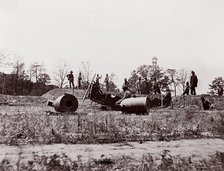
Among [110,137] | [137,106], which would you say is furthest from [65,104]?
[110,137]

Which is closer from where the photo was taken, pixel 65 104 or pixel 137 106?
pixel 137 106

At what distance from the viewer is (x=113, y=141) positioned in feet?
32.3

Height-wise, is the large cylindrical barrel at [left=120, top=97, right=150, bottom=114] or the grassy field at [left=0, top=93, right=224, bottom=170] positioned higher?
the large cylindrical barrel at [left=120, top=97, right=150, bottom=114]

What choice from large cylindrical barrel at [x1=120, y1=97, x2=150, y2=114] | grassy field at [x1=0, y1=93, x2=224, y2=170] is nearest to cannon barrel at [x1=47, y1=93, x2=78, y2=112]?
large cylindrical barrel at [x1=120, y1=97, x2=150, y2=114]

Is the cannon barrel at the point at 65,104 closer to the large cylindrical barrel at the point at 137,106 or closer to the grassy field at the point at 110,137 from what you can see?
the large cylindrical barrel at the point at 137,106

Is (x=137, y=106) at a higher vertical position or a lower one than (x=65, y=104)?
lower

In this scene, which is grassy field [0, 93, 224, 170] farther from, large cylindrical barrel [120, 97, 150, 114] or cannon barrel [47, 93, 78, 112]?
cannon barrel [47, 93, 78, 112]

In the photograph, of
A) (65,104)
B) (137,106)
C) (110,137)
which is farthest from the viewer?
(65,104)

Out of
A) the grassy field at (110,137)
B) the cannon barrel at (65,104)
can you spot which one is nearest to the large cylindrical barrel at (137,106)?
the grassy field at (110,137)

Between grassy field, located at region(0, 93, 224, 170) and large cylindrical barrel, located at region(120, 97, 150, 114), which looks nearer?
grassy field, located at region(0, 93, 224, 170)

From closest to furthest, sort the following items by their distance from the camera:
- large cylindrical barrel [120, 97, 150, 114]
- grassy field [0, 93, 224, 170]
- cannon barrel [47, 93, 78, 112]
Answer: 1. grassy field [0, 93, 224, 170]
2. large cylindrical barrel [120, 97, 150, 114]
3. cannon barrel [47, 93, 78, 112]

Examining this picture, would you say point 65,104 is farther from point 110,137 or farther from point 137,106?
point 110,137

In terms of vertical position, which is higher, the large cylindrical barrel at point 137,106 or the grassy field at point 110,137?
the large cylindrical barrel at point 137,106

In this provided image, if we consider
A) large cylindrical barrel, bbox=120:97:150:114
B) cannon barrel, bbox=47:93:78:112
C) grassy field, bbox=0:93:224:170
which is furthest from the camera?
cannon barrel, bbox=47:93:78:112
